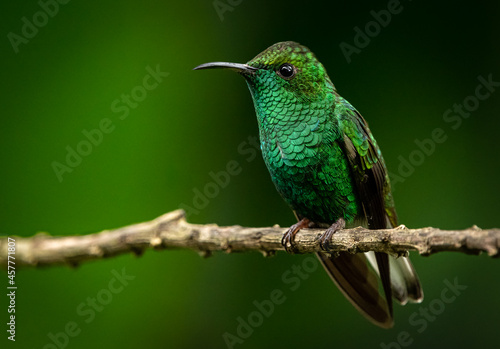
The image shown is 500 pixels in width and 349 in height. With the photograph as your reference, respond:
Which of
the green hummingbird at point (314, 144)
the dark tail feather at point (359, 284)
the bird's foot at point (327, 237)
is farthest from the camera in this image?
the dark tail feather at point (359, 284)

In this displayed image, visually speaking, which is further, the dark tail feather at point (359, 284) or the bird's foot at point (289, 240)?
the dark tail feather at point (359, 284)

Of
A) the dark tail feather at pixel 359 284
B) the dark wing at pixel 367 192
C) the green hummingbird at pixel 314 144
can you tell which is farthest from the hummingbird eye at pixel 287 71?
the dark tail feather at pixel 359 284

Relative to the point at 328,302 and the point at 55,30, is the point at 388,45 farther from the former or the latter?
the point at 55,30

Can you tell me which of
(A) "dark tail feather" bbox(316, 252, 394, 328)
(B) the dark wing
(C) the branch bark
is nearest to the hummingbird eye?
(B) the dark wing

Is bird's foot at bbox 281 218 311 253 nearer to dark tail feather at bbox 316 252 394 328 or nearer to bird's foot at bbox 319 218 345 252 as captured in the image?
bird's foot at bbox 319 218 345 252

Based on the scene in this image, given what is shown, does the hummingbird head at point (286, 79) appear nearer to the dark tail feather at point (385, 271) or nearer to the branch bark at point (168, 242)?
the branch bark at point (168, 242)

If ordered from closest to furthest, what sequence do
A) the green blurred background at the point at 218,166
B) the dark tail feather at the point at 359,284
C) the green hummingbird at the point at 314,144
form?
the green hummingbird at the point at 314,144 → the dark tail feather at the point at 359,284 → the green blurred background at the point at 218,166

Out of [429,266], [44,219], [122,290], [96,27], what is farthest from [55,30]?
[429,266]
